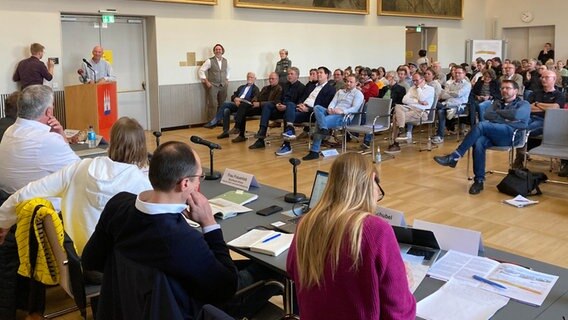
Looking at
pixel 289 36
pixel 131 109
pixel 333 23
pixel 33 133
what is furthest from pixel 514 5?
pixel 33 133

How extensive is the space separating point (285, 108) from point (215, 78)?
9.88 feet

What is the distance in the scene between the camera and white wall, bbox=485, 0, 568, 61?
16.3 metres

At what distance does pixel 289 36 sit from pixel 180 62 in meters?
2.78

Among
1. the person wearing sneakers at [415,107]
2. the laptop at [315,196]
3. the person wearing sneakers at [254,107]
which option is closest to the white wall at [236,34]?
the person wearing sneakers at [254,107]

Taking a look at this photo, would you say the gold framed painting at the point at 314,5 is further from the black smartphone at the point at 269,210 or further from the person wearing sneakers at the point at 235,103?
the black smartphone at the point at 269,210

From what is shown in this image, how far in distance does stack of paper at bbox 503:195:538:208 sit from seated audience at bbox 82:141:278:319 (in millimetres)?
4027

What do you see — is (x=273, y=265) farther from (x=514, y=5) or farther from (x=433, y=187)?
(x=514, y=5)

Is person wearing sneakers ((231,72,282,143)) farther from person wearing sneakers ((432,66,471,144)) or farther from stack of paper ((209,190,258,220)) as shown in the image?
stack of paper ((209,190,258,220))

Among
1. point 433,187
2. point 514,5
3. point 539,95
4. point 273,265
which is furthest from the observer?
point 514,5

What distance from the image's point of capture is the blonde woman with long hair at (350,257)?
1666mm

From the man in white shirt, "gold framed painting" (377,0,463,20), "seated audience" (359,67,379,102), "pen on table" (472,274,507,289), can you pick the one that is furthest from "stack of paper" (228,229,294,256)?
"gold framed painting" (377,0,463,20)

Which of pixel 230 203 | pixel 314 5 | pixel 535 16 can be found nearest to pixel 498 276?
pixel 230 203

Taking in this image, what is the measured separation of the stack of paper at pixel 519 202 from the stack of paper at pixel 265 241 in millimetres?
3488

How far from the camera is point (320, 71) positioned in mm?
8703
